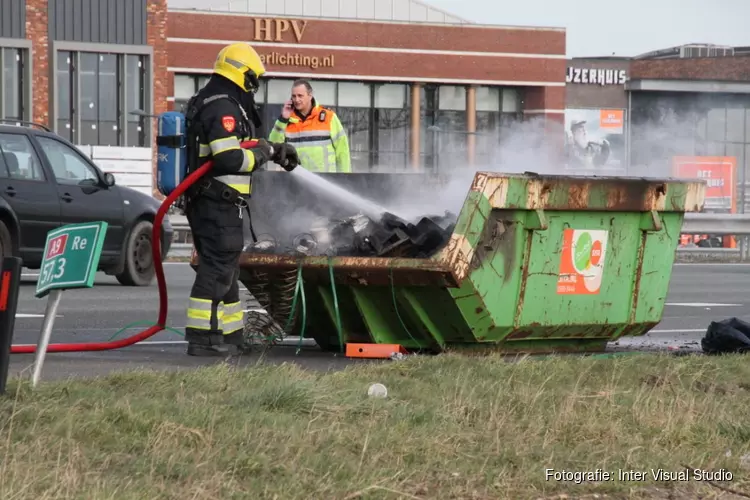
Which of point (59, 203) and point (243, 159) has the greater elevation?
point (243, 159)

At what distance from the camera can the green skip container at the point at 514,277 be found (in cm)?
869

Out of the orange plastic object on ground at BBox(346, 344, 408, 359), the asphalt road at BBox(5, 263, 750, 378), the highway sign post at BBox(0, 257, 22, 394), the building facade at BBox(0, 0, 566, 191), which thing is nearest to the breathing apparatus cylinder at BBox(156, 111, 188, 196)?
the asphalt road at BBox(5, 263, 750, 378)

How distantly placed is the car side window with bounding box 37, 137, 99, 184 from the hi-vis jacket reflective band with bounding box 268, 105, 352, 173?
461cm

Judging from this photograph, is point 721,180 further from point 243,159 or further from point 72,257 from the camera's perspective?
point 72,257

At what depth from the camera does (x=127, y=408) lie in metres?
5.67

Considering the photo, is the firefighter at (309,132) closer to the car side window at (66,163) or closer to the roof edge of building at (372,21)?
the car side window at (66,163)

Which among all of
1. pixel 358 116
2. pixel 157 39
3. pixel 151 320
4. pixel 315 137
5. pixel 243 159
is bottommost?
pixel 151 320

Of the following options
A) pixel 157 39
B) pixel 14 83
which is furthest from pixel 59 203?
pixel 157 39

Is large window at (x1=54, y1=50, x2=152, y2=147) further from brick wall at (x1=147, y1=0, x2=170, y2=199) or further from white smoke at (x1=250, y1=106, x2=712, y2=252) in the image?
white smoke at (x1=250, y1=106, x2=712, y2=252)

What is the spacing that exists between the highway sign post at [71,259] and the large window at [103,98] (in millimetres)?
39111

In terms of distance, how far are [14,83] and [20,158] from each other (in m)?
31.1

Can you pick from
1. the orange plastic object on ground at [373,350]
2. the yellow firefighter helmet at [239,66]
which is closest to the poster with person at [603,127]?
the orange plastic object on ground at [373,350]

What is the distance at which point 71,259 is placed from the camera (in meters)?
6.25

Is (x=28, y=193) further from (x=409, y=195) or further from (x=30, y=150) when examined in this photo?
(x=409, y=195)
